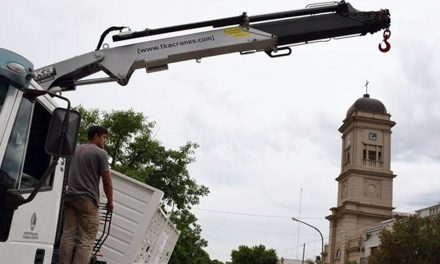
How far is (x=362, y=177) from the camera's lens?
71312 millimetres

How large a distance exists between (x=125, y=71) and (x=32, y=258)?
15.7ft

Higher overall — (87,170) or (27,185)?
(87,170)

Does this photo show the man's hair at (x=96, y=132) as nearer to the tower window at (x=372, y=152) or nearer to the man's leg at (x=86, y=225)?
the man's leg at (x=86, y=225)

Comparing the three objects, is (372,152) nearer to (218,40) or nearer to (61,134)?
(218,40)

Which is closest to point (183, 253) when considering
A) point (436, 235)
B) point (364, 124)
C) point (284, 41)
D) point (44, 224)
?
point (436, 235)

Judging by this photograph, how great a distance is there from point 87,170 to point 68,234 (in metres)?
0.60

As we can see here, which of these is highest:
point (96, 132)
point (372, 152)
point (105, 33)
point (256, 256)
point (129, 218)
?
point (372, 152)

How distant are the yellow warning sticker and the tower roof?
67.7 meters

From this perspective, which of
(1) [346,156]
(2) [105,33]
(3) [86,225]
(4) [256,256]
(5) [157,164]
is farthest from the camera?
(4) [256,256]

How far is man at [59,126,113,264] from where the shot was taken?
15.4ft

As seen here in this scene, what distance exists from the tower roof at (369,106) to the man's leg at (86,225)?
72162 mm

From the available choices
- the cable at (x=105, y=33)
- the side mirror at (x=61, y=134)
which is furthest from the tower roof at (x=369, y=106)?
the side mirror at (x=61, y=134)

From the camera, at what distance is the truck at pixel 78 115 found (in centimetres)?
371

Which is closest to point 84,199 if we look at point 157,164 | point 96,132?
point 96,132
